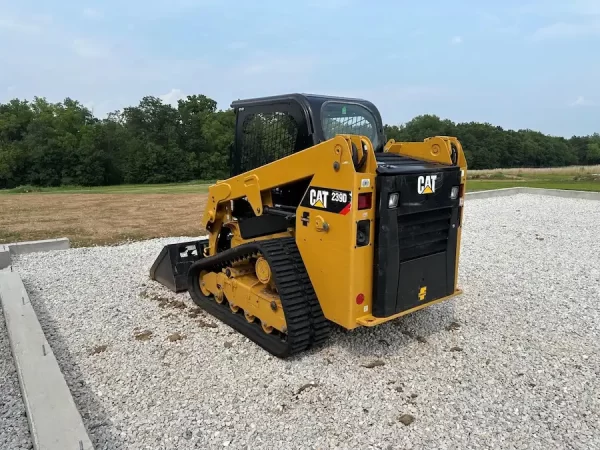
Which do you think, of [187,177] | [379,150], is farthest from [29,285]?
[187,177]

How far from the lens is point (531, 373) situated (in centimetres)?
383

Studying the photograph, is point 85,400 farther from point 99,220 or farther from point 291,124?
point 99,220

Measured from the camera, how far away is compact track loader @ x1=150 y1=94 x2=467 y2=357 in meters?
3.55

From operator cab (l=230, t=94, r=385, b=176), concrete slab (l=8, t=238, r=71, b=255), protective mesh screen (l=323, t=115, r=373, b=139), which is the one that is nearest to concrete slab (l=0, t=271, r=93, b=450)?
operator cab (l=230, t=94, r=385, b=176)

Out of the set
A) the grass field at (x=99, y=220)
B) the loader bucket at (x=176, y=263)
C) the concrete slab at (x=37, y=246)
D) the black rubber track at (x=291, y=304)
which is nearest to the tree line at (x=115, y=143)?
the grass field at (x=99, y=220)

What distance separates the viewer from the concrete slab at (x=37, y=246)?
775 centimetres

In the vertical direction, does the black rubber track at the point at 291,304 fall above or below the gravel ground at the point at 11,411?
above

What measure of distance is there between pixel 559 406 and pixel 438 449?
3.72 feet

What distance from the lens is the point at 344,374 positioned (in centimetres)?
377

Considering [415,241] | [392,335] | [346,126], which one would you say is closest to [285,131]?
[346,126]

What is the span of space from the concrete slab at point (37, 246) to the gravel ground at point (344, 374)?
1.75 metres

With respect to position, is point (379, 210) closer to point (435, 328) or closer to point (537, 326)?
point (435, 328)

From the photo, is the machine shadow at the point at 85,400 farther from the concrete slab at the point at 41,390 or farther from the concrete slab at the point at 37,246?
the concrete slab at the point at 37,246

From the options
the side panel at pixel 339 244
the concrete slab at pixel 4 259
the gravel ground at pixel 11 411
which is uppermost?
the side panel at pixel 339 244
